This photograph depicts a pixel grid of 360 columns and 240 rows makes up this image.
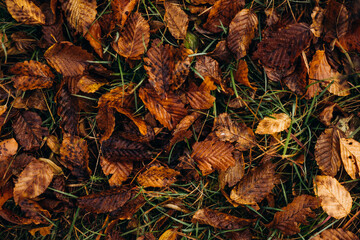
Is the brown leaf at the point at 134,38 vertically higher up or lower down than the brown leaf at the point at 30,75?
higher up

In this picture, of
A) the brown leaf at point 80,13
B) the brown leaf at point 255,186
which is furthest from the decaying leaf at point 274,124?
the brown leaf at point 80,13

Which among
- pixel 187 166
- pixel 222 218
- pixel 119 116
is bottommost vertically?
pixel 222 218

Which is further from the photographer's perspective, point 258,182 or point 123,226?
point 123,226

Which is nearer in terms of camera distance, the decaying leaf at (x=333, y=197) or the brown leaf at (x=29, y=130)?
the decaying leaf at (x=333, y=197)

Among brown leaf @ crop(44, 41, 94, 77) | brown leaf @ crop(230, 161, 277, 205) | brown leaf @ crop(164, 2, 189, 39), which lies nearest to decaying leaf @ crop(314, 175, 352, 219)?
brown leaf @ crop(230, 161, 277, 205)

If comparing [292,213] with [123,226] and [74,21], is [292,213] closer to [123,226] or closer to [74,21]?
[123,226]

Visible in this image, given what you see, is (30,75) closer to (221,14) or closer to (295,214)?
(221,14)

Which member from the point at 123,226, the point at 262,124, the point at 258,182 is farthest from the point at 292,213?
the point at 123,226

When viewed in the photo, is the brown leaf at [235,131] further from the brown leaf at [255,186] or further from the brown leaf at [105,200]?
the brown leaf at [105,200]

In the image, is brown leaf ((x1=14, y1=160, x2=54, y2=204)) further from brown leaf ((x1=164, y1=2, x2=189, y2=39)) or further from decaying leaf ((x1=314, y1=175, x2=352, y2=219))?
decaying leaf ((x1=314, y1=175, x2=352, y2=219))
